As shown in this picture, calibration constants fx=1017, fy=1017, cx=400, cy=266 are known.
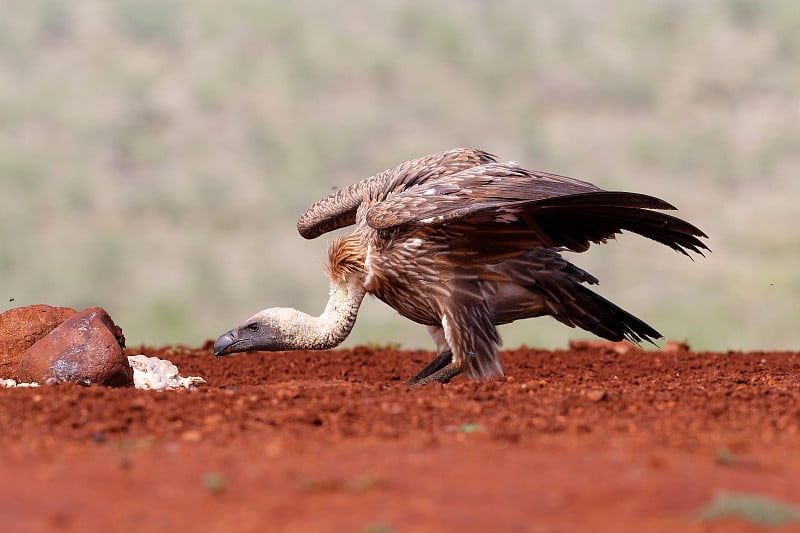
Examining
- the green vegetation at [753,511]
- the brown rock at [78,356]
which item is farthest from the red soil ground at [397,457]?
the brown rock at [78,356]

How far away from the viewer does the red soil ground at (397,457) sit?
14.3 feet

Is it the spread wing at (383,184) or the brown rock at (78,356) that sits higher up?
the spread wing at (383,184)

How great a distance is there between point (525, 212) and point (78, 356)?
4326mm

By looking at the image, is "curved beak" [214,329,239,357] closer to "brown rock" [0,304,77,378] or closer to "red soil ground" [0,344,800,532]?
"brown rock" [0,304,77,378]

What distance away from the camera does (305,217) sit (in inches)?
479

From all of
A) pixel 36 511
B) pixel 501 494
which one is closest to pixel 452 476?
pixel 501 494

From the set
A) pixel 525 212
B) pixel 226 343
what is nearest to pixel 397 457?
pixel 525 212

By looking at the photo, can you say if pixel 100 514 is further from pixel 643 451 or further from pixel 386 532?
pixel 643 451

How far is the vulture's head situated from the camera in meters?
10.8

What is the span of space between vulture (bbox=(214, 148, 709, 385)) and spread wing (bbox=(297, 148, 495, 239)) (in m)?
0.02

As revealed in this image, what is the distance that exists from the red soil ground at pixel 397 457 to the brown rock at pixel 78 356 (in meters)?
0.80

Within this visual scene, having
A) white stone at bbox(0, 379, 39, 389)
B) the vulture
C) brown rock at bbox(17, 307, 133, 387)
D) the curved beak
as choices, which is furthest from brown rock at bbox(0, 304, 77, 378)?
the vulture

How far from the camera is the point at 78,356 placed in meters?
9.35

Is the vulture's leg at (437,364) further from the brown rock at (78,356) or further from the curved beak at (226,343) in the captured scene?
the brown rock at (78,356)
